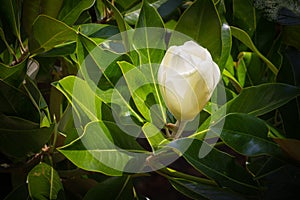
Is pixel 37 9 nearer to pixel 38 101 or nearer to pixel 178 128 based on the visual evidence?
pixel 38 101

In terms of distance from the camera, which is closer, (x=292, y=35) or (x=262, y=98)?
(x=262, y=98)

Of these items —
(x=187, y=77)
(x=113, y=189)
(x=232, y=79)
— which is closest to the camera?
(x=187, y=77)

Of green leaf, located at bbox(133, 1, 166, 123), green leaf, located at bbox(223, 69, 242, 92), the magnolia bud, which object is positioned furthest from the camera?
green leaf, located at bbox(223, 69, 242, 92)

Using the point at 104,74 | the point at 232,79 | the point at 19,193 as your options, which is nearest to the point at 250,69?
the point at 232,79

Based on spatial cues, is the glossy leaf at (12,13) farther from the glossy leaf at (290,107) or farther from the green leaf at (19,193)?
the glossy leaf at (290,107)

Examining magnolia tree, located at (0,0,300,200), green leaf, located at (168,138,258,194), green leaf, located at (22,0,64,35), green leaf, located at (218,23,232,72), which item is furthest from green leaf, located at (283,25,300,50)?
green leaf, located at (22,0,64,35)

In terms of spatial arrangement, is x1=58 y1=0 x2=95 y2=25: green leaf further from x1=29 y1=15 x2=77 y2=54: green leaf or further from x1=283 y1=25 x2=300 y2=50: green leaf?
x1=283 y1=25 x2=300 y2=50: green leaf

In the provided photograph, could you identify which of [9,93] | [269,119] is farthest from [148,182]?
[9,93]
